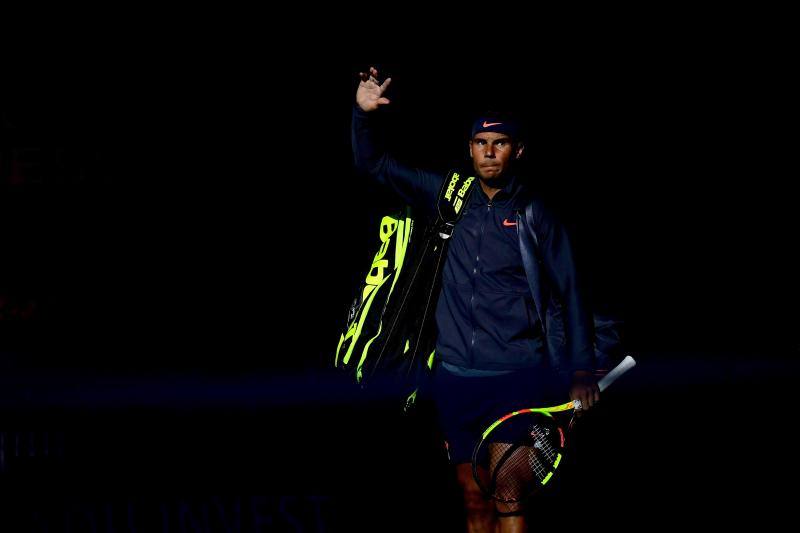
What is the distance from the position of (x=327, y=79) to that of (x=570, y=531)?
8.76 ft

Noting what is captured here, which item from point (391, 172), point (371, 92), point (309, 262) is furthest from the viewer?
point (309, 262)

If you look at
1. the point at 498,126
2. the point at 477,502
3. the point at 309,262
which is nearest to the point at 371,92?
the point at 498,126

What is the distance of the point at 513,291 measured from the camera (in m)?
3.30

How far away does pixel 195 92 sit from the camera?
420cm

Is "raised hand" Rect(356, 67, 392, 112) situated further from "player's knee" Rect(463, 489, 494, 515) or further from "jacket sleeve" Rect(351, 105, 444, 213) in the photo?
"player's knee" Rect(463, 489, 494, 515)

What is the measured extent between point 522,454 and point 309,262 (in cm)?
169

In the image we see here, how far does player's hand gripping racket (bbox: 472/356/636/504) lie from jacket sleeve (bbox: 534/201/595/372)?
0.27m

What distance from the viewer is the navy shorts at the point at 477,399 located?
130 inches

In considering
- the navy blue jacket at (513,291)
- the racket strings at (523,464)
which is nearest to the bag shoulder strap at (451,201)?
the navy blue jacket at (513,291)

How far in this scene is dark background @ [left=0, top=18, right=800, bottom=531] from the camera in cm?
412

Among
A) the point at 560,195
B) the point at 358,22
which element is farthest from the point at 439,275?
the point at 358,22

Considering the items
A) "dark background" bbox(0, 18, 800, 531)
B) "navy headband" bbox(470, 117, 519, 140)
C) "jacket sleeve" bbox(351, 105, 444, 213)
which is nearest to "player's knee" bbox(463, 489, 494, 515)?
"dark background" bbox(0, 18, 800, 531)

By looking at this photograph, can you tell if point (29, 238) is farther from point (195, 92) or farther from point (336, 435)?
point (336, 435)

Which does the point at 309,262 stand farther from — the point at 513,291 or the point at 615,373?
the point at 615,373
